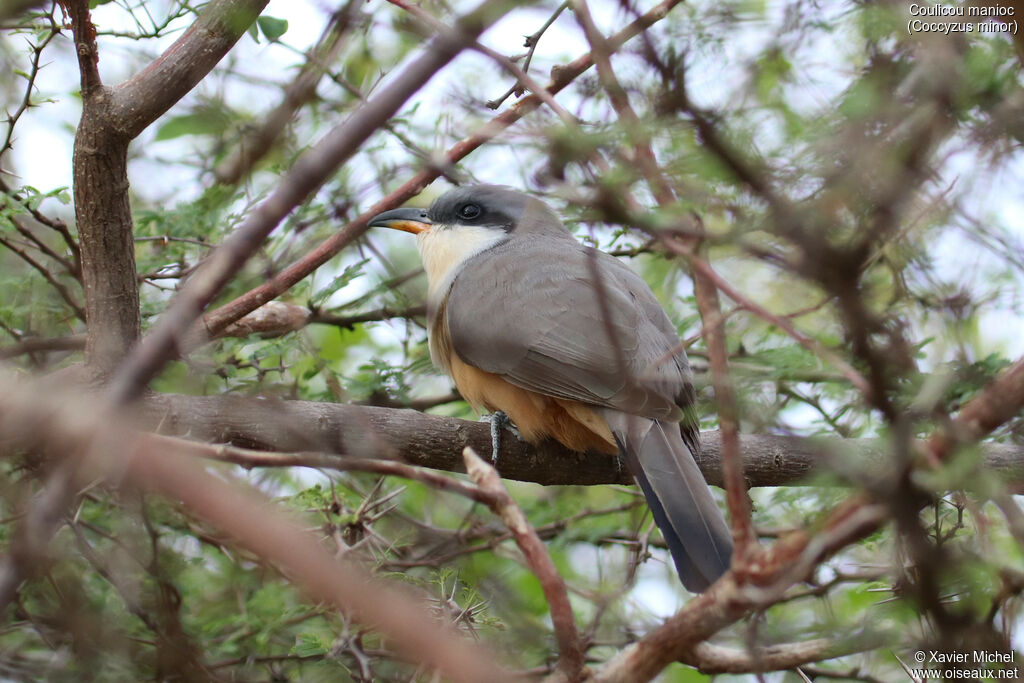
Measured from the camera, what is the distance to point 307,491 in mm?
3561

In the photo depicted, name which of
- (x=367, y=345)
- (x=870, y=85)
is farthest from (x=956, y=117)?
(x=367, y=345)

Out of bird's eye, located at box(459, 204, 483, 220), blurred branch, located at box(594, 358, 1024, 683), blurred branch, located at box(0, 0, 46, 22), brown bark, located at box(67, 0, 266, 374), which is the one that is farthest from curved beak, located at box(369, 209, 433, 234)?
blurred branch, located at box(594, 358, 1024, 683)

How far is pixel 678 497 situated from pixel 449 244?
224 cm

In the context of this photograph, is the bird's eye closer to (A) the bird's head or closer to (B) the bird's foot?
(A) the bird's head

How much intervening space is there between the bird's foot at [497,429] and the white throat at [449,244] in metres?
1.04

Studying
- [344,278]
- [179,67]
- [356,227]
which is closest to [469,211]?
[344,278]

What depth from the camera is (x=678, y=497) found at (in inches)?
113

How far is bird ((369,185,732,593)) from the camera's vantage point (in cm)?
290

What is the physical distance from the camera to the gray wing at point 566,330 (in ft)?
11.1

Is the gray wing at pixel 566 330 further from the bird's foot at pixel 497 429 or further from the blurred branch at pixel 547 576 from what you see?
the blurred branch at pixel 547 576

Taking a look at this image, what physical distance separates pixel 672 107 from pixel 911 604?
3.65 ft

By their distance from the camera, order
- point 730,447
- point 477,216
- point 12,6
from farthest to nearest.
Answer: point 477,216 < point 12,6 < point 730,447

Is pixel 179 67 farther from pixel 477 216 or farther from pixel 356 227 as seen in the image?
pixel 477 216

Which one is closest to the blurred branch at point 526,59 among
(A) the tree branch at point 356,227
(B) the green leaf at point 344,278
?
(A) the tree branch at point 356,227
